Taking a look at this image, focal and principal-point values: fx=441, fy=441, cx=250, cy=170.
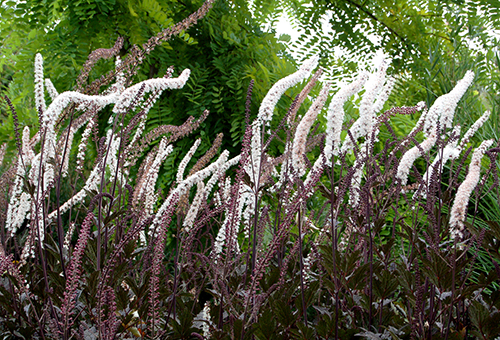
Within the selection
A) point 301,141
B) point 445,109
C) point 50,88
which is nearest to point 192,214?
point 301,141

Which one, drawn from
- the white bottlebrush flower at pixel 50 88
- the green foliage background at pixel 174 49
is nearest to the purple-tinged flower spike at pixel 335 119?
the white bottlebrush flower at pixel 50 88

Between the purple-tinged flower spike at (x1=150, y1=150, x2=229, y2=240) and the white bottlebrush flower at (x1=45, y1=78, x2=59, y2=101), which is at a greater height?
the white bottlebrush flower at (x1=45, y1=78, x2=59, y2=101)

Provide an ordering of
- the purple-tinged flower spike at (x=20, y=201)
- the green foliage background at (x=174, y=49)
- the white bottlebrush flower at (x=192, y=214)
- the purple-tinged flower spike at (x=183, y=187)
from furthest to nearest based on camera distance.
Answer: the green foliage background at (x=174, y=49)
the purple-tinged flower spike at (x=20, y=201)
the white bottlebrush flower at (x=192, y=214)
the purple-tinged flower spike at (x=183, y=187)

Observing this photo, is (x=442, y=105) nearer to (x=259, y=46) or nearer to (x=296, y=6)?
(x=259, y=46)

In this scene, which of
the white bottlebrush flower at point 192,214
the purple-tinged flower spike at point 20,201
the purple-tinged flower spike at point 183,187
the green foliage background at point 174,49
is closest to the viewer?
the purple-tinged flower spike at point 183,187

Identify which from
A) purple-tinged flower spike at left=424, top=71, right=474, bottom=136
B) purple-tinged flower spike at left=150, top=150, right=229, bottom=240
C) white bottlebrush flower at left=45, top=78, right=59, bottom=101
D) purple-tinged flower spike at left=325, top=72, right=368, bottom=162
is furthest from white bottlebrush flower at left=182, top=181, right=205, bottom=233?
purple-tinged flower spike at left=424, top=71, right=474, bottom=136

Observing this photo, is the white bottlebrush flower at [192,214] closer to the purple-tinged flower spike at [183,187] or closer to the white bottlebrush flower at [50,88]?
the purple-tinged flower spike at [183,187]

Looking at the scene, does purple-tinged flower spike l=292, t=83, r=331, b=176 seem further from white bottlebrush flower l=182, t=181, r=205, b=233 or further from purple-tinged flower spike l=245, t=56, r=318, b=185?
white bottlebrush flower l=182, t=181, r=205, b=233

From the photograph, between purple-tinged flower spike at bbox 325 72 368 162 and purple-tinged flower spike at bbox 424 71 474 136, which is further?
purple-tinged flower spike at bbox 424 71 474 136

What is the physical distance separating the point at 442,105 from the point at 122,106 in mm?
1003

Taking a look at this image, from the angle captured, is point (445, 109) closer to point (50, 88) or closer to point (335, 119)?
point (335, 119)

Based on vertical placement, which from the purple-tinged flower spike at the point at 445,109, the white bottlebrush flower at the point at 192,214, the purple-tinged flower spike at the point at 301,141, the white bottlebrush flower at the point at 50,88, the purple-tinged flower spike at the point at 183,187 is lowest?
the white bottlebrush flower at the point at 192,214

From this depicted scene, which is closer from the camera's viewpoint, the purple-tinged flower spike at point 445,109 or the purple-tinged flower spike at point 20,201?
the purple-tinged flower spike at point 445,109

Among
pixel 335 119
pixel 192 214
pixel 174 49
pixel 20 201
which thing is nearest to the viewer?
pixel 335 119
